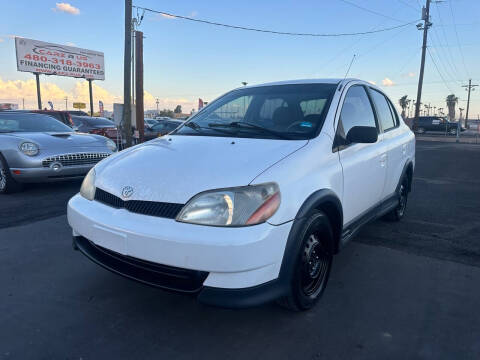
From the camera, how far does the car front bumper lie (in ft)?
6.53

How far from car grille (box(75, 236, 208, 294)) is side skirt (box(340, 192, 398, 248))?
1321 millimetres

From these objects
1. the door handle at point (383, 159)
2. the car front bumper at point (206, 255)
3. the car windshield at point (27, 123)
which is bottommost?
the car front bumper at point (206, 255)

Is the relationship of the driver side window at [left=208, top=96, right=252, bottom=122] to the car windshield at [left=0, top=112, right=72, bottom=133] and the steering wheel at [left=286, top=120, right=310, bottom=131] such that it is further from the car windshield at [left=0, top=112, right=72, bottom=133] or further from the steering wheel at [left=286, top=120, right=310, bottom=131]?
the car windshield at [left=0, top=112, right=72, bottom=133]

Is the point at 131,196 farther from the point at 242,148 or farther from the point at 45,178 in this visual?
the point at 45,178

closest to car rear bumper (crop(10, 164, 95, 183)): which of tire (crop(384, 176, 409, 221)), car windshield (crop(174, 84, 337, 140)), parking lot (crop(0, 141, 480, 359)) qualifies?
parking lot (crop(0, 141, 480, 359))

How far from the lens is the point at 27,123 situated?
6.86m

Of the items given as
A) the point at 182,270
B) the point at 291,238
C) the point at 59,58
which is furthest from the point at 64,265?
the point at 59,58

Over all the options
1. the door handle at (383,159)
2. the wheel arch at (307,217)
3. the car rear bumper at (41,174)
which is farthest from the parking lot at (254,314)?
the car rear bumper at (41,174)

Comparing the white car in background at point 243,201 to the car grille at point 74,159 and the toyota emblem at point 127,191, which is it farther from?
the car grille at point 74,159

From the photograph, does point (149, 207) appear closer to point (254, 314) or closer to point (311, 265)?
point (254, 314)

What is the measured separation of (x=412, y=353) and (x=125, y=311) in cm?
188

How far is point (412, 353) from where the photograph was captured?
217 cm

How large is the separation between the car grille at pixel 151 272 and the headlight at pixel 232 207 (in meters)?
0.31

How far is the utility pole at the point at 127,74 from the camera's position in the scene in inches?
448
